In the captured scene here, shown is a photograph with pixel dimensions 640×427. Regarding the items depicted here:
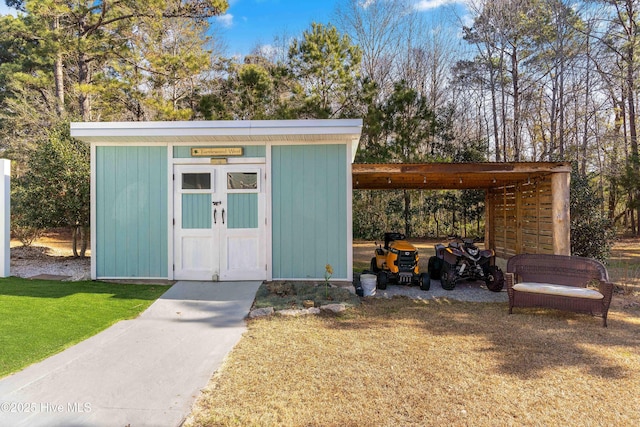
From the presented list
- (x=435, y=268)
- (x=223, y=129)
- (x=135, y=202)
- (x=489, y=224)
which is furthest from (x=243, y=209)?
(x=489, y=224)

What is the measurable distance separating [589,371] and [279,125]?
4.42m

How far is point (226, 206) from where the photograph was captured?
18.3ft

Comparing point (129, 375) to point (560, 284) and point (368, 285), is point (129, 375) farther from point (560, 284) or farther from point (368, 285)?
point (560, 284)

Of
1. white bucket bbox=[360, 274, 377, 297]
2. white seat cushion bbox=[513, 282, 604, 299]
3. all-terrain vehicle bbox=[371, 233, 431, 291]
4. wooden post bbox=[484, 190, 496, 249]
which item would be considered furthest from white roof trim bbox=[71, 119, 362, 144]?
wooden post bbox=[484, 190, 496, 249]

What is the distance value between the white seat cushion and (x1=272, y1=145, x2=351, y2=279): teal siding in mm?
2445

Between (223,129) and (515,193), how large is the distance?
656 cm

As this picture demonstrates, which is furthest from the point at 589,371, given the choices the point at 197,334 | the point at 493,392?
the point at 197,334

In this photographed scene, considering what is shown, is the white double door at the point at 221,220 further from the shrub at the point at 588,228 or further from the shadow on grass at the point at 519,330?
the shrub at the point at 588,228

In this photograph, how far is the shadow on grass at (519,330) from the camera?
3033 millimetres

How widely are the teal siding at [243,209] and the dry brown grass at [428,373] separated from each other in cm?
186

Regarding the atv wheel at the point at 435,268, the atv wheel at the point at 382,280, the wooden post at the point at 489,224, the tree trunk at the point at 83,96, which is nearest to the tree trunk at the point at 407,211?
the wooden post at the point at 489,224

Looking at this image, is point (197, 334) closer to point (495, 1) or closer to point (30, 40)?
point (30, 40)

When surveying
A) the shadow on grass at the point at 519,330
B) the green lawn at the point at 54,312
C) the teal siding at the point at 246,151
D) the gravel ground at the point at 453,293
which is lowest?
the shadow on grass at the point at 519,330

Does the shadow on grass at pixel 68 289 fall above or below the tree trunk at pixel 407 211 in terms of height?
below
